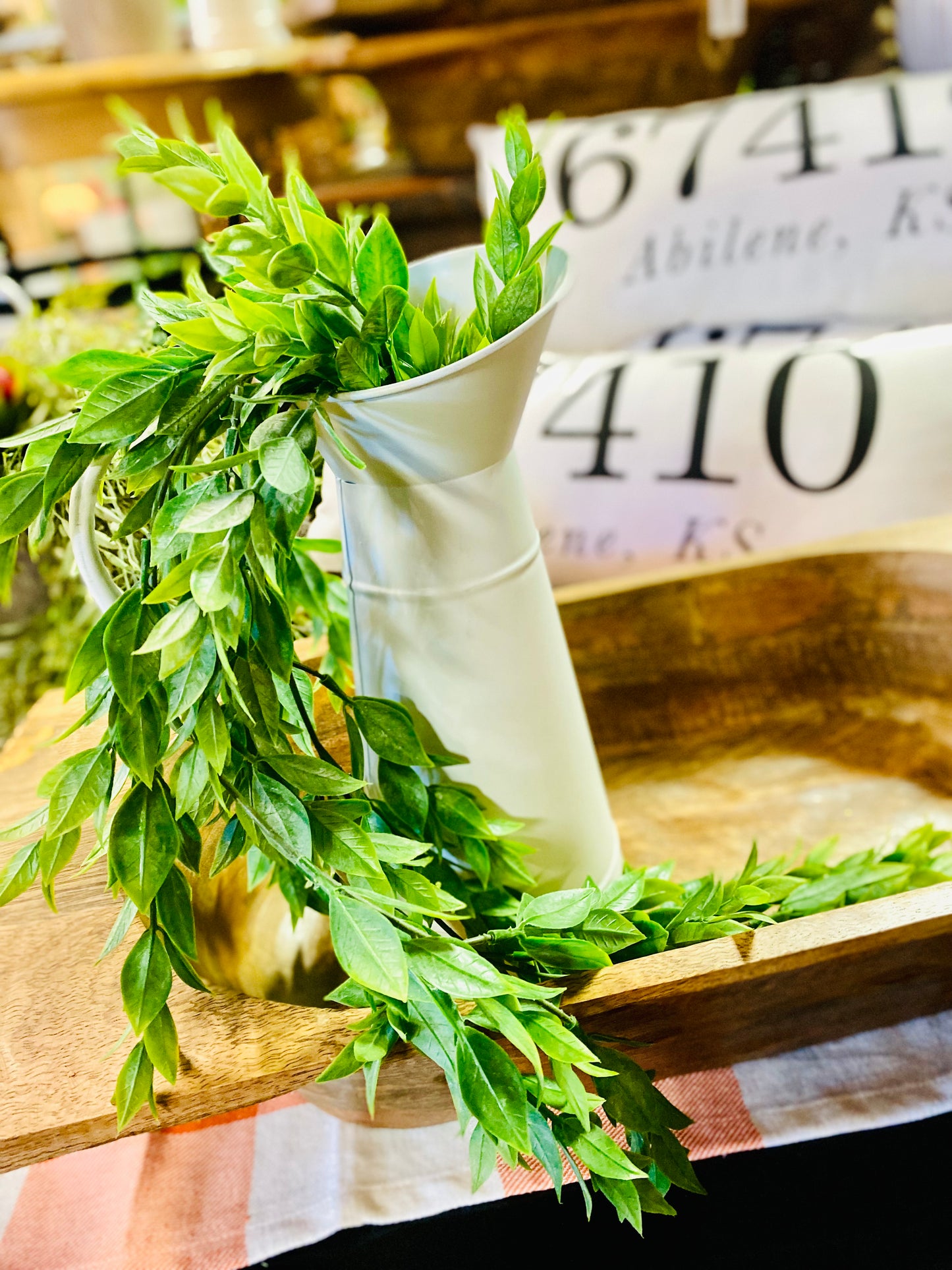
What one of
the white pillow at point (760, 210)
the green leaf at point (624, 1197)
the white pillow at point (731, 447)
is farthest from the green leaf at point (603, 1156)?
the white pillow at point (760, 210)

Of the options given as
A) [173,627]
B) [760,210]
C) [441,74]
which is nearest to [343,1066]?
[173,627]

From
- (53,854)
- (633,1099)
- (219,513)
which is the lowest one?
(633,1099)

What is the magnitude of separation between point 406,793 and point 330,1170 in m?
0.19

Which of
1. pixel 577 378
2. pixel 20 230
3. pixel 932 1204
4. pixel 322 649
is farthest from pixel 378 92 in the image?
pixel 932 1204

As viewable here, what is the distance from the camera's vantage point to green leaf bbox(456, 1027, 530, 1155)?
276 mm

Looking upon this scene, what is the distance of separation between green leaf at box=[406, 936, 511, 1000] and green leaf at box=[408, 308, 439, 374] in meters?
0.19

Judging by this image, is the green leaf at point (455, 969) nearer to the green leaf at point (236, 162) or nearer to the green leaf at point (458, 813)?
the green leaf at point (458, 813)

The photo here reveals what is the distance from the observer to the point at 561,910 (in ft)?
1.08

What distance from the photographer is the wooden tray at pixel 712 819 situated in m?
0.32

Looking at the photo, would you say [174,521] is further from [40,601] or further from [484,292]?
[40,601]

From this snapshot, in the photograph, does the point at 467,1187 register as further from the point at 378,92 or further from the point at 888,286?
the point at 378,92

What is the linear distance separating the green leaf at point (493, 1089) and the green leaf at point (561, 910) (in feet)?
0.16

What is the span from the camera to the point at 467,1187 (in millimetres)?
414

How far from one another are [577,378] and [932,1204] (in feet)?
1.85
